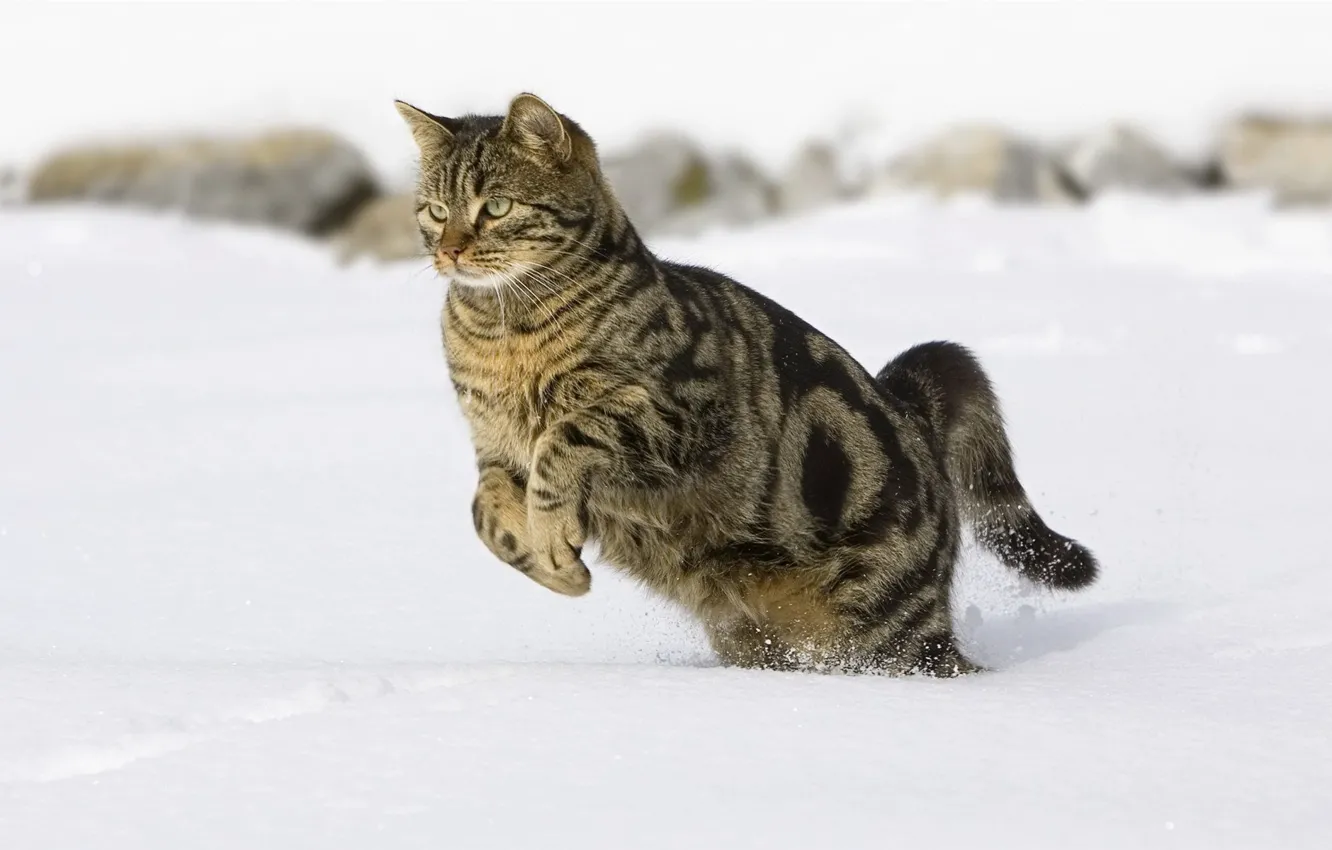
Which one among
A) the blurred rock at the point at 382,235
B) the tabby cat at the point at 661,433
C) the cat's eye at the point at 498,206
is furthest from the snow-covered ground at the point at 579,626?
the blurred rock at the point at 382,235

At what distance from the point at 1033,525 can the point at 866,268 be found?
5635mm

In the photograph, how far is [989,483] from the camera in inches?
149

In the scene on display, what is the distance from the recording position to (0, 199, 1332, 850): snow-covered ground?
229 centimetres

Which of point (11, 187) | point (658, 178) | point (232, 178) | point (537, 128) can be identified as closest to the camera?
point (537, 128)

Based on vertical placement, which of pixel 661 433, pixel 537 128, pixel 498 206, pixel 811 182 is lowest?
pixel 811 182

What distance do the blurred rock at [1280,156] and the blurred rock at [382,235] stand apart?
242 inches

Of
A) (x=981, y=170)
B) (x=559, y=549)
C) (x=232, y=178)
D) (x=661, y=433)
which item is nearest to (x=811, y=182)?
(x=981, y=170)

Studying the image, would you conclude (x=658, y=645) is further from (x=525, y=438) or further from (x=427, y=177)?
(x=427, y=177)

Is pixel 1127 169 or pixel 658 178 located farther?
pixel 658 178

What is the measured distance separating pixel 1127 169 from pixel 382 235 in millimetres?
5528

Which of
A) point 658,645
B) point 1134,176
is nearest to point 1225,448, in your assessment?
Result: point 658,645

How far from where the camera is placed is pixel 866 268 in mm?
9250

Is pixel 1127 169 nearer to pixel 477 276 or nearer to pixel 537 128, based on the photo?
pixel 537 128

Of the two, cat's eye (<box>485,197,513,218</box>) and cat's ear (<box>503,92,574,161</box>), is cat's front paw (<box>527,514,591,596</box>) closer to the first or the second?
cat's eye (<box>485,197,513,218</box>)
